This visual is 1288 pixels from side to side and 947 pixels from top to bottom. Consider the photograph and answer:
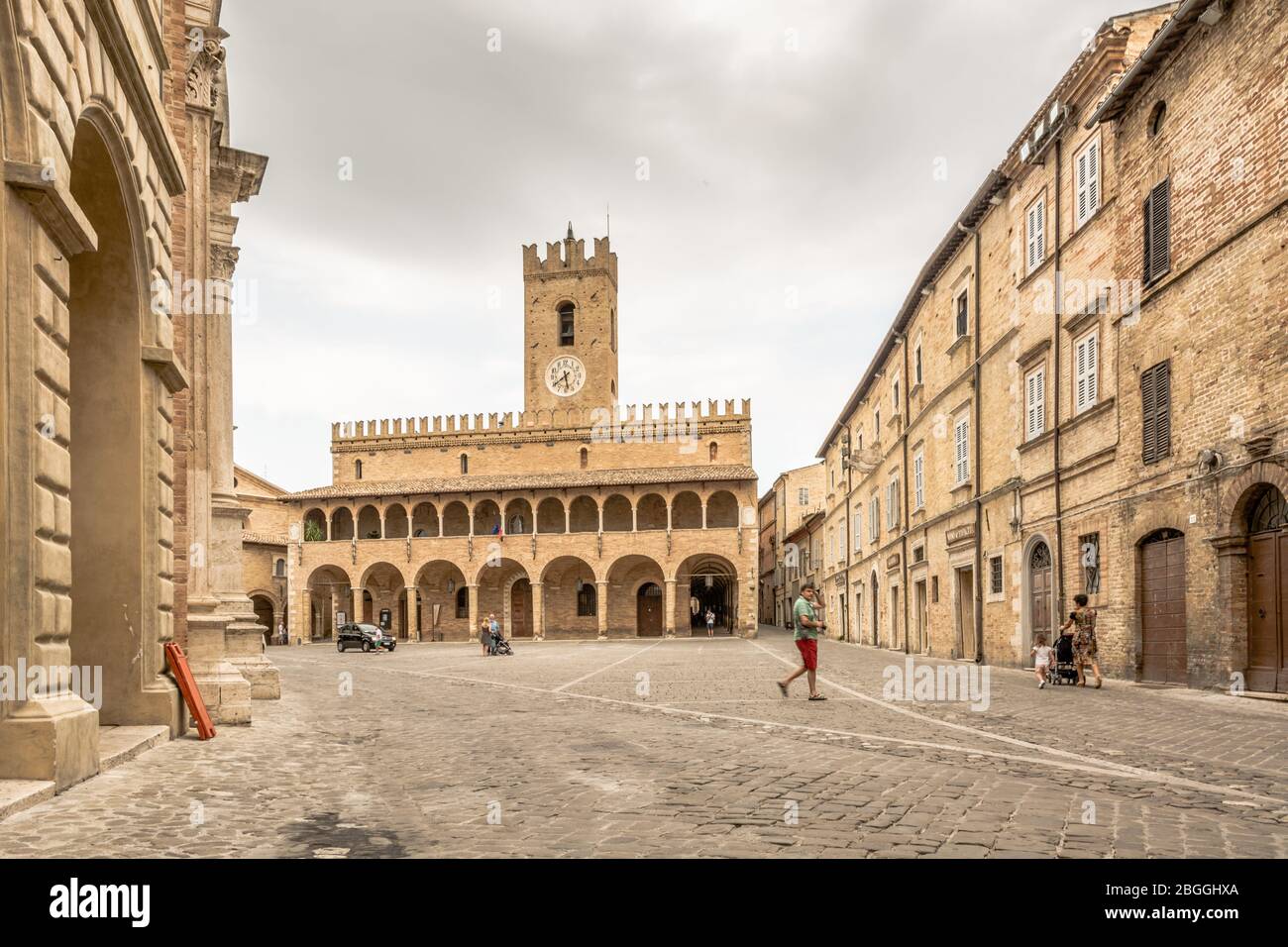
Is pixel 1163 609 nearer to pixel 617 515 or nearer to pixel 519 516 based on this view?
pixel 617 515

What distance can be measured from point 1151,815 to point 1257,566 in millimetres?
8444

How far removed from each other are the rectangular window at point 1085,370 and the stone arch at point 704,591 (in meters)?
33.5

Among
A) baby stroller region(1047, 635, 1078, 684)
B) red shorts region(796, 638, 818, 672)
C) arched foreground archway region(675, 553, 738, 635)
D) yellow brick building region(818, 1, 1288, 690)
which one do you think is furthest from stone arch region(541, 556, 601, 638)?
red shorts region(796, 638, 818, 672)

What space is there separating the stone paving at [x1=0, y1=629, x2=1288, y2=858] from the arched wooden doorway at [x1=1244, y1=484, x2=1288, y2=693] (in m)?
0.58

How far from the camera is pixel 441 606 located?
55312 millimetres

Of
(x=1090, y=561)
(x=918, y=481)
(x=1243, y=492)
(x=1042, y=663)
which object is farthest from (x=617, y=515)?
(x=1243, y=492)

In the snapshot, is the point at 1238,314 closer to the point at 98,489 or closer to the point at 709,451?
the point at 98,489

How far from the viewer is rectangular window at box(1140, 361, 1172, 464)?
14.3m

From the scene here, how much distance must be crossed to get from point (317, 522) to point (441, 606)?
8.69 meters

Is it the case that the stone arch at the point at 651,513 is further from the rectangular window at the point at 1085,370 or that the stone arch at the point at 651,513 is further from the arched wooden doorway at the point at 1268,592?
the arched wooden doorway at the point at 1268,592

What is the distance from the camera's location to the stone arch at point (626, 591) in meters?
53.1

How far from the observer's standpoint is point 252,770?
7438 millimetres

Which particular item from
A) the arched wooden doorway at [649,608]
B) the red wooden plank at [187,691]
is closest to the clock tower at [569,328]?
the arched wooden doorway at [649,608]
